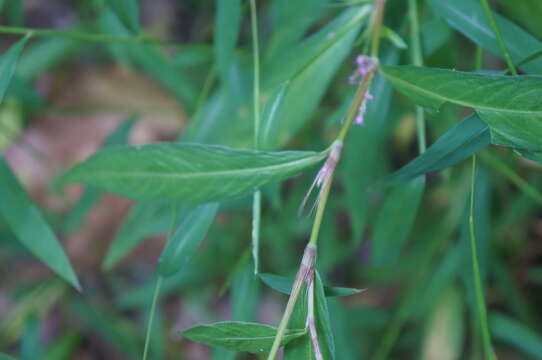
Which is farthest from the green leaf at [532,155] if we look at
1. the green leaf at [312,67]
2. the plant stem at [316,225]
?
the green leaf at [312,67]

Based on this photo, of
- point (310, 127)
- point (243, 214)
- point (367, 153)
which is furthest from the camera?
point (243, 214)

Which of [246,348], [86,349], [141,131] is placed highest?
[246,348]

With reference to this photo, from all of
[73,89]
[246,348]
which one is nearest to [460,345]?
[246,348]

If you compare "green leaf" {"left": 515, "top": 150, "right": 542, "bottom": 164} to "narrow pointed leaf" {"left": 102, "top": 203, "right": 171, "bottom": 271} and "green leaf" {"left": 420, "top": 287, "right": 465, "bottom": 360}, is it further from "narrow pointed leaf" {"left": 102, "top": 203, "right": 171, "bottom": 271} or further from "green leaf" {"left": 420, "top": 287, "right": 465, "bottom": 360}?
"green leaf" {"left": 420, "top": 287, "right": 465, "bottom": 360}

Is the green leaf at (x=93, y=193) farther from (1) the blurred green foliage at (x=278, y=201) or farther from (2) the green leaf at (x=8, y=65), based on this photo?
(2) the green leaf at (x=8, y=65)

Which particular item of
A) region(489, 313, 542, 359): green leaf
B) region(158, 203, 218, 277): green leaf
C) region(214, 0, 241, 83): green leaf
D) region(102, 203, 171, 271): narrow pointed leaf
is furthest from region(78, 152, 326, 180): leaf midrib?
region(489, 313, 542, 359): green leaf

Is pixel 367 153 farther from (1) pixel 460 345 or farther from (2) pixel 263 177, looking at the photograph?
(1) pixel 460 345

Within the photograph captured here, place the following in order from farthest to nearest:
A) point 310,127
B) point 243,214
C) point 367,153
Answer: point 243,214 < point 310,127 < point 367,153
